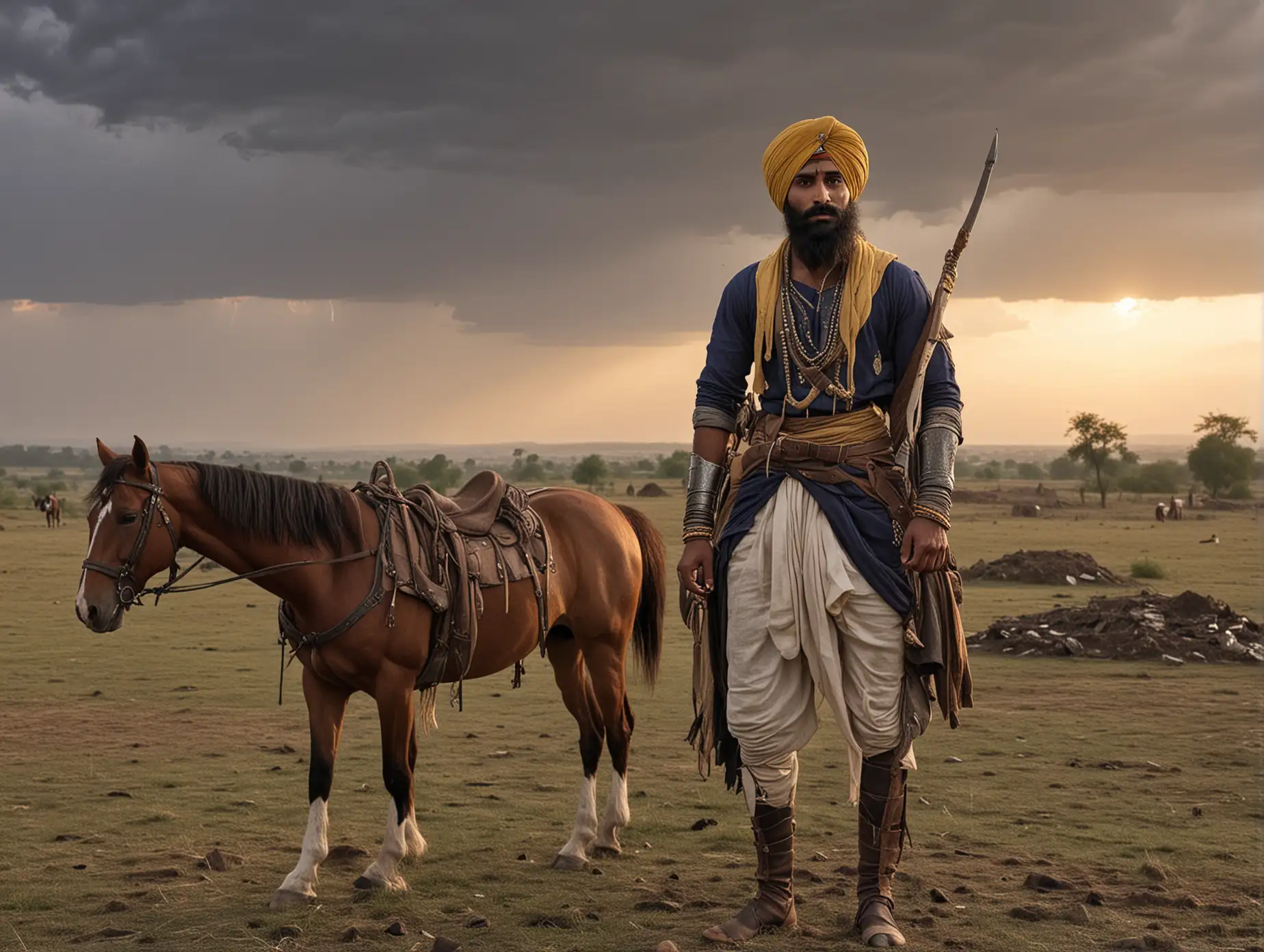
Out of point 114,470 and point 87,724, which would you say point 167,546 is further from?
point 87,724

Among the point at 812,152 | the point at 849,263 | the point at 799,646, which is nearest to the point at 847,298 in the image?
the point at 849,263

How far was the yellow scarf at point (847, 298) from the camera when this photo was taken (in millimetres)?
4715

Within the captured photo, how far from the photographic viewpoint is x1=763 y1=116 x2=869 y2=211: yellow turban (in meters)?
4.75

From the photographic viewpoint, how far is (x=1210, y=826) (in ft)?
21.9

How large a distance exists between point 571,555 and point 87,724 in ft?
16.8

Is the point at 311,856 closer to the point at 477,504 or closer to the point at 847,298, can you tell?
the point at 477,504

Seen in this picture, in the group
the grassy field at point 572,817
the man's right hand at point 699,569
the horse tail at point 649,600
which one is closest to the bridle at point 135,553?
the grassy field at point 572,817

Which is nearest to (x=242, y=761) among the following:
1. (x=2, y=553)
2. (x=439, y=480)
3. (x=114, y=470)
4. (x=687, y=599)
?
(x=114, y=470)

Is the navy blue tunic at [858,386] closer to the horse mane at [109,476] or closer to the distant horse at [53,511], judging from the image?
the horse mane at [109,476]

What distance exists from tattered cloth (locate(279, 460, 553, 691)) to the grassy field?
3.73 feet

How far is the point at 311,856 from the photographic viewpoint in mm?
5527

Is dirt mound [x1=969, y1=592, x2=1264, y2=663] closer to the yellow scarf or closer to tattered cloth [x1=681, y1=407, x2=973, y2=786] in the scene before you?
tattered cloth [x1=681, y1=407, x2=973, y2=786]

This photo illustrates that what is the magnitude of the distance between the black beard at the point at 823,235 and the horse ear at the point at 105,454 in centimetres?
300

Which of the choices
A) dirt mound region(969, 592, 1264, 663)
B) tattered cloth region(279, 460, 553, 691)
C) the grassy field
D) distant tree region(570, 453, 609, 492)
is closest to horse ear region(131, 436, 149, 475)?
tattered cloth region(279, 460, 553, 691)
